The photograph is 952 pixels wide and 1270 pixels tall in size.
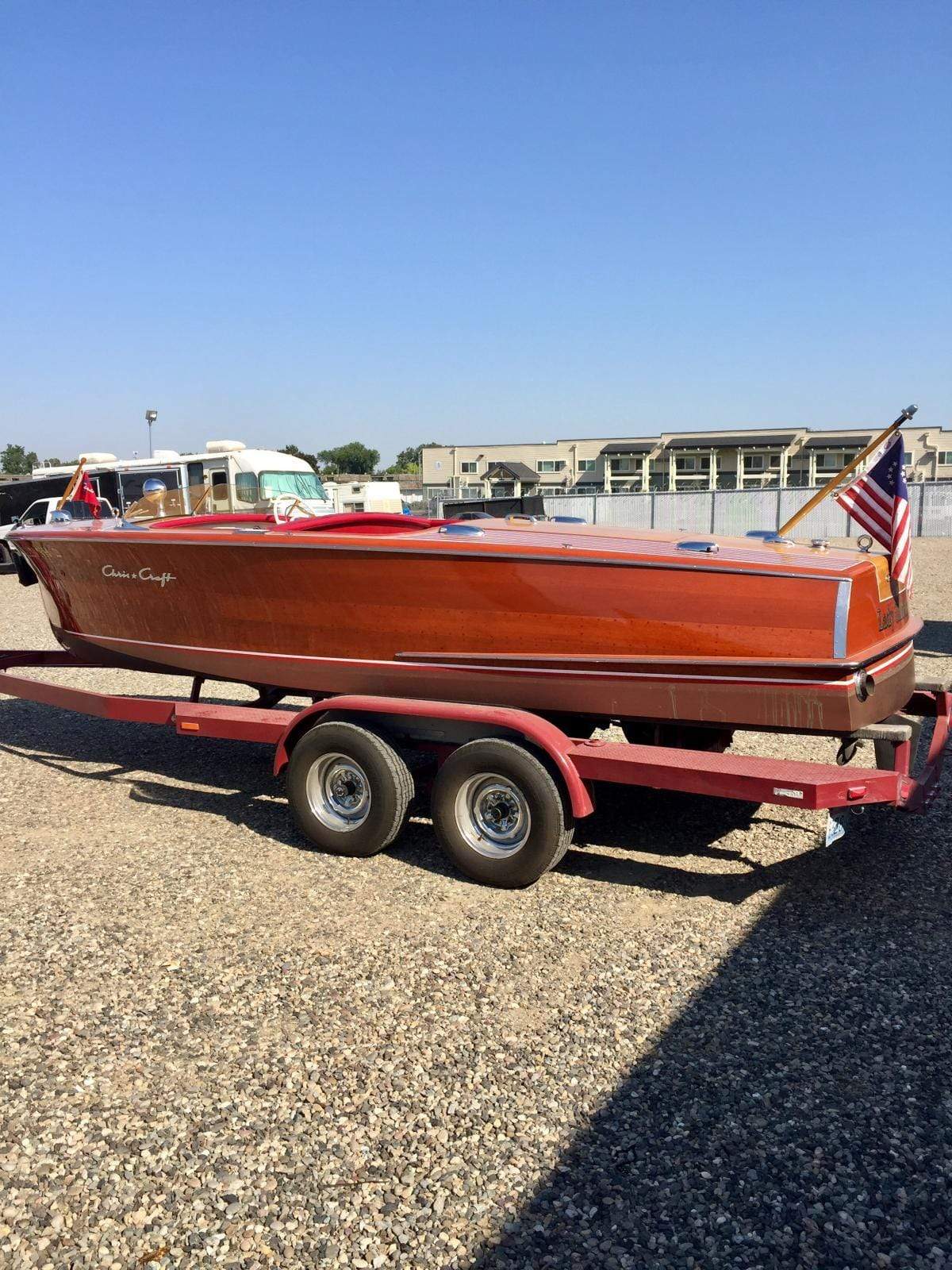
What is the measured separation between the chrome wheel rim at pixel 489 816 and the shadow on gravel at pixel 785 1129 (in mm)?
1187

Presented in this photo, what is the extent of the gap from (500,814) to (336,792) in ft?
3.15

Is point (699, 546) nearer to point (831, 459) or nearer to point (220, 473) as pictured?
point (220, 473)

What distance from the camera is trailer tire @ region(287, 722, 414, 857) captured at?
494 centimetres

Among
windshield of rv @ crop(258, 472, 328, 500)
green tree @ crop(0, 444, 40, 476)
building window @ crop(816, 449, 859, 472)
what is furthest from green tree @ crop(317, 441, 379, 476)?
windshield of rv @ crop(258, 472, 328, 500)

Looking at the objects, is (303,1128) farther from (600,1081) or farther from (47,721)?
(47,721)

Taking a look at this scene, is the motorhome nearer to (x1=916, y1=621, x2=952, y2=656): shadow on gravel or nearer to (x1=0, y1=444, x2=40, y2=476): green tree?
(x1=916, y1=621, x2=952, y2=656): shadow on gravel

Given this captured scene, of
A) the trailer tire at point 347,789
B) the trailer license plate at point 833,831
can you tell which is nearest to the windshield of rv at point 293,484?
the trailer tire at point 347,789

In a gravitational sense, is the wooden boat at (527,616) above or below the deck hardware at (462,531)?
below

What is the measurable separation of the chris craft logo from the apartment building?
185ft

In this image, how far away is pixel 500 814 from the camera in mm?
4754

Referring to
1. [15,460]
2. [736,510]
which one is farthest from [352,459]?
[736,510]

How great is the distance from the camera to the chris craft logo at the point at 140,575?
19.0ft

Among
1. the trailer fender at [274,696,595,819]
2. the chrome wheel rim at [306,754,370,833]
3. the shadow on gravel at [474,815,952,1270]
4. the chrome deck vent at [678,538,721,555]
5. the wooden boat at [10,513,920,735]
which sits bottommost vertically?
the shadow on gravel at [474,815,952,1270]

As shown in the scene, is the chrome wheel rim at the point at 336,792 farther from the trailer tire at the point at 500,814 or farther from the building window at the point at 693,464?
the building window at the point at 693,464
